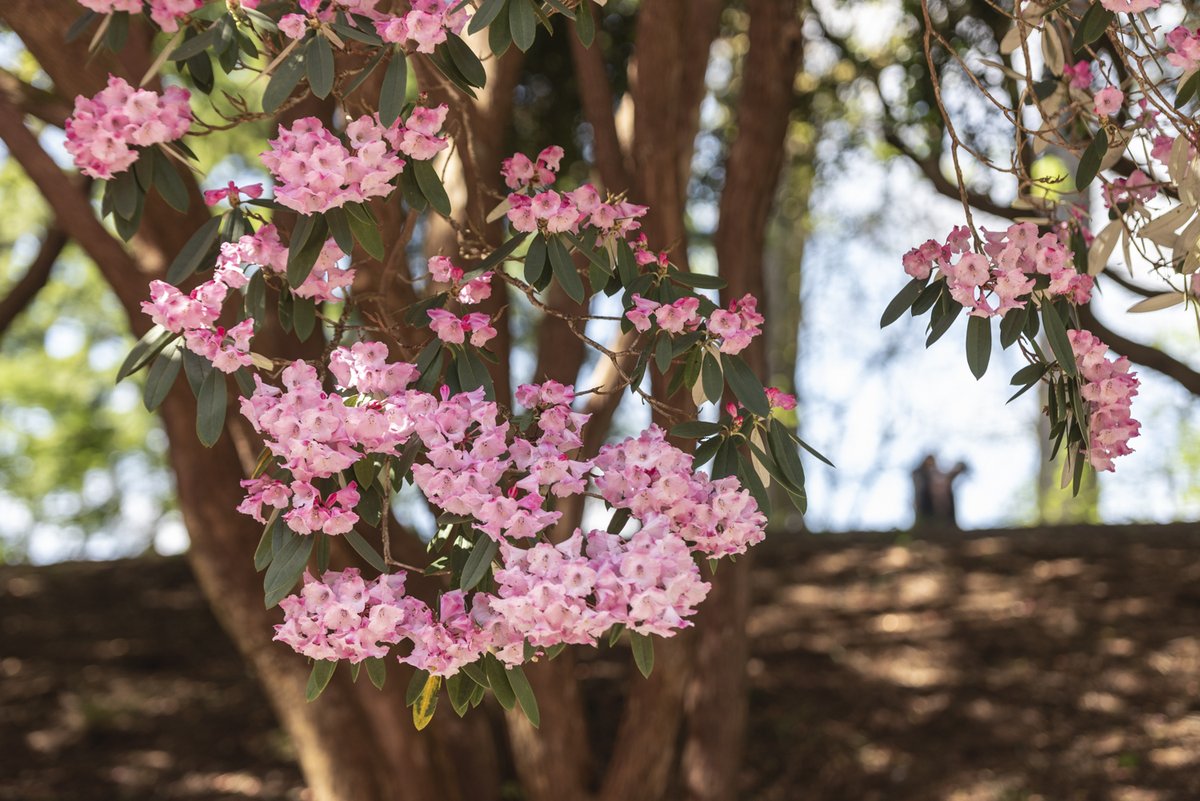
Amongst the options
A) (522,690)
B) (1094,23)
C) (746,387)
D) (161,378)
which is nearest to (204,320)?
(161,378)

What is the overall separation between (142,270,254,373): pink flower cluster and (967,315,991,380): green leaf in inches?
44.9

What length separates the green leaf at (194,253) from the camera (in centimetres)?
198

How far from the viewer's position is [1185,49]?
2.01 meters

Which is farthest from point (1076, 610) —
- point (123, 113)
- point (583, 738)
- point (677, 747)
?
point (123, 113)

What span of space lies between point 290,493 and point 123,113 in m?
0.66

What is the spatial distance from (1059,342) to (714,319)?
550mm

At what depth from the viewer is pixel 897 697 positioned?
15.8 ft

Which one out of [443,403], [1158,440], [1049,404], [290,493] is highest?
[1158,440]

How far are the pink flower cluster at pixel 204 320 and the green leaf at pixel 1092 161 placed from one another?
1457mm

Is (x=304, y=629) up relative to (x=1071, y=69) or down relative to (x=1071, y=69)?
down

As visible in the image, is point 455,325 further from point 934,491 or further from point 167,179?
point 934,491

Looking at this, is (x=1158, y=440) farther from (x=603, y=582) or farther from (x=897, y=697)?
(x=603, y=582)

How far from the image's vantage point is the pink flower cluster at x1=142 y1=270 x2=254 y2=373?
71.4 inches

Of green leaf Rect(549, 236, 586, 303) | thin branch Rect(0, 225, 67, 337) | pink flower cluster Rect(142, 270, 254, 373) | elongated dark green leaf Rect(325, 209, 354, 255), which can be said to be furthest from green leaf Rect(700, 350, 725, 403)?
thin branch Rect(0, 225, 67, 337)
